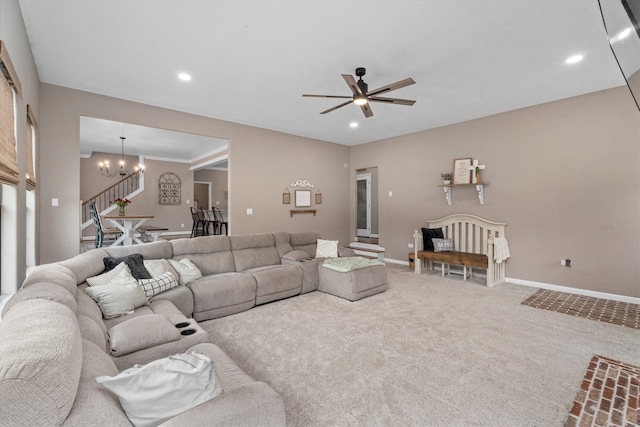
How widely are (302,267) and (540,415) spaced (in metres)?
2.97

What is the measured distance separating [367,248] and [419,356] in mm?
4554

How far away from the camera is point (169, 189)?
31.7ft

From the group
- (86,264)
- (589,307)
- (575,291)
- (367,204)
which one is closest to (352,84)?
(86,264)

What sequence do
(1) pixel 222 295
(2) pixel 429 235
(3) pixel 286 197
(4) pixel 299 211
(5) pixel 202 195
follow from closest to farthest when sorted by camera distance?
(1) pixel 222 295 → (2) pixel 429 235 → (3) pixel 286 197 → (4) pixel 299 211 → (5) pixel 202 195

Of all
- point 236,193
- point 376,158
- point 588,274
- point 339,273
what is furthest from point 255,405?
point 376,158

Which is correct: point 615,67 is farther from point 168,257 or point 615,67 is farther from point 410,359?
point 168,257

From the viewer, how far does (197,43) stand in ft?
9.41

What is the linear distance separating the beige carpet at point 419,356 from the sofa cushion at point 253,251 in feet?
2.50

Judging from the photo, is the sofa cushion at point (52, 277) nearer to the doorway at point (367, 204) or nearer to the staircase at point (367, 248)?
the staircase at point (367, 248)

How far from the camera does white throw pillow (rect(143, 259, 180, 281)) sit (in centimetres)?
314

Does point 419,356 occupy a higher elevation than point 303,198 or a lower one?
lower

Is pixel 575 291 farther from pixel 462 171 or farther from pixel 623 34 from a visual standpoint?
pixel 623 34

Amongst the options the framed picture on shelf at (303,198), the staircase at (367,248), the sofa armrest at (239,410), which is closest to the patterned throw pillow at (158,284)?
the sofa armrest at (239,410)

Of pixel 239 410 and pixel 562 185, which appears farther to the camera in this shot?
pixel 562 185
